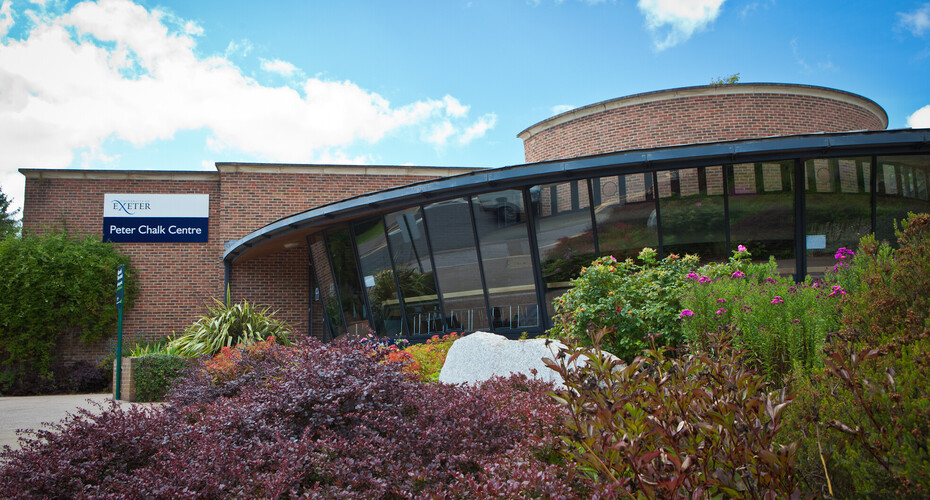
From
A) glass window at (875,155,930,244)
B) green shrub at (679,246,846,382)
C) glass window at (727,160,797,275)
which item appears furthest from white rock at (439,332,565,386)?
glass window at (875,155,930,244)

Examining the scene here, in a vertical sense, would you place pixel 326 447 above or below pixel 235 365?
below

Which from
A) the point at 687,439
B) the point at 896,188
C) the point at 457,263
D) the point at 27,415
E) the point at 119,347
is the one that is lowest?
the point at 27,415

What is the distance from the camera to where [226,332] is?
1444 centimetres

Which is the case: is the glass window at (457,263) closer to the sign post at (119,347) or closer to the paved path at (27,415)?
the paved path at (27,415)

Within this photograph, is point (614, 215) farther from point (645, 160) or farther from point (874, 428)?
point (874, 428)

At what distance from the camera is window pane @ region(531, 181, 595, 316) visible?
36.8 ft

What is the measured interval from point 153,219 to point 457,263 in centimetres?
1136

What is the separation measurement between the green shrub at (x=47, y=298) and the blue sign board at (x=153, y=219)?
87 centimetres

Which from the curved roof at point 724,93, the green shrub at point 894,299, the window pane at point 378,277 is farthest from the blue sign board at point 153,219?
the green shrub at point 894,299

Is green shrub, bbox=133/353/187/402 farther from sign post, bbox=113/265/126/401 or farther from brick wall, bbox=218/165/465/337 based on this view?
brick wall, bbox=218/165/465/337

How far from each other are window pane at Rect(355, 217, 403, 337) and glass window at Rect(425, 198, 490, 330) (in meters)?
1.48

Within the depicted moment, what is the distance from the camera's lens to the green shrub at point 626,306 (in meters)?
7.33

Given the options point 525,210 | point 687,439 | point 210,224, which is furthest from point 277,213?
point 687,439

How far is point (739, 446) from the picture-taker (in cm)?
205
